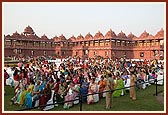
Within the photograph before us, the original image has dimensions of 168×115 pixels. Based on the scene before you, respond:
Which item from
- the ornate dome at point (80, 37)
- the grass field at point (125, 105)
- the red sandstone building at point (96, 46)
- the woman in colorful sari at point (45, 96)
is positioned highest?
the ornate dome at point (80, 37)

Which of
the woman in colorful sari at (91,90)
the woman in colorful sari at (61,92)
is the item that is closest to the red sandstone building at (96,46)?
the woman in colorful sari at (61,92)

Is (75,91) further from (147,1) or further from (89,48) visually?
(89,48)

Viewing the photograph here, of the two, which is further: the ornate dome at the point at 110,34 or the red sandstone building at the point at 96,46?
the ornate dome at the point at 110,34

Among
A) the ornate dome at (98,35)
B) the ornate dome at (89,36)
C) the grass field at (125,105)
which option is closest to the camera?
the grass field at (125,105)

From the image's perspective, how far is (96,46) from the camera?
138 feet

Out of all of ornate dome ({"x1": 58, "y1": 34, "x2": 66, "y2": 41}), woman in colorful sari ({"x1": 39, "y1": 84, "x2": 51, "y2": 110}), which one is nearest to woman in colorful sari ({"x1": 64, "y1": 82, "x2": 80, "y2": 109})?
woman in colorful sari ({"x1": 39, "y1": 84, "x2": 51, "y2": 110})

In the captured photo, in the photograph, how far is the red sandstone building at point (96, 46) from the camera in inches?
→ 1522

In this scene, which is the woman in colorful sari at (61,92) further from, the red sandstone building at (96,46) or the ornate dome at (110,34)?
the ornate dome at (110,34)

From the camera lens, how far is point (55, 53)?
43.9 m

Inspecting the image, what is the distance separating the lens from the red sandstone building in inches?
1522

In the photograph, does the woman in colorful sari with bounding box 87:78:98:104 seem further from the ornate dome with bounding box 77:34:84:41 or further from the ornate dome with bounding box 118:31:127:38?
the ornate dome with bounding box 77:34:84:41

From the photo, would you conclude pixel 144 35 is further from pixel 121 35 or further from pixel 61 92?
pixel 61 92

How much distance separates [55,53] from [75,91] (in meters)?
36.1

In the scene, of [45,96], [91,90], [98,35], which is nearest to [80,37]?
[98,35]
